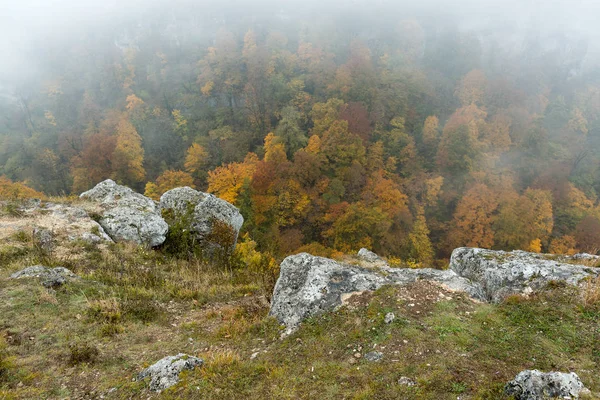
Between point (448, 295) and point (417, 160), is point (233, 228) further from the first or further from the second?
point (417, 160)

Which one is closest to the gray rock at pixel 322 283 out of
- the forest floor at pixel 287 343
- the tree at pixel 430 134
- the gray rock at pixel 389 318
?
the forest floor at pixel 287 343

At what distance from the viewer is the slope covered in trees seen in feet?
130

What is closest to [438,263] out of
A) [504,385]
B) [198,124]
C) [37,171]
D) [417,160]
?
[417,160]

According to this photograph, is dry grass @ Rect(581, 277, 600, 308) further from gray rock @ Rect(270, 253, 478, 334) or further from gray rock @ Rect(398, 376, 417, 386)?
gray rock @ Rect(398, 376, 417, 386)

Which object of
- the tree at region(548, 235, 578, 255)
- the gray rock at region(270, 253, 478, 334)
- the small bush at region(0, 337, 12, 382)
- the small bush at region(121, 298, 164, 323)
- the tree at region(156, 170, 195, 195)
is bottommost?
the tree at region(548, 235, 578, 255)

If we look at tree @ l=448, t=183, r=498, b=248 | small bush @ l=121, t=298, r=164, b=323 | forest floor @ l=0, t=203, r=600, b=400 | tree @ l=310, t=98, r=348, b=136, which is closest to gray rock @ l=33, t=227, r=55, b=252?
forest floor @ l=0, t=203, r=600, b=400

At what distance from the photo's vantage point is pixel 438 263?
39812mm

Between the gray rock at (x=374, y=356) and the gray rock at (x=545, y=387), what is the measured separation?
169cm

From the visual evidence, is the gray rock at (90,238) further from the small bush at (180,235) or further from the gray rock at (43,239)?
the small bush at (180,235)

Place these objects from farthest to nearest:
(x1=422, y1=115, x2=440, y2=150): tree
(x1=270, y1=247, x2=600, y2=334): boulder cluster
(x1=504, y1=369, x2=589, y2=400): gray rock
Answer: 1. (x1=422, y1=115, x2=440, y2=150): tree
2. (x1=270, y1=247, x2=600, y2=334): boulder cluster
3. (x1=504, y1=369, x2=589, y2=400): gray rock

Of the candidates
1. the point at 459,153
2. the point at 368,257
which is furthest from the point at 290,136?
the point at 368,257

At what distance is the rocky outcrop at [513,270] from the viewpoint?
7.09 m

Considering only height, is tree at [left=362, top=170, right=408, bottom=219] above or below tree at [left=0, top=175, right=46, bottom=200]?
below

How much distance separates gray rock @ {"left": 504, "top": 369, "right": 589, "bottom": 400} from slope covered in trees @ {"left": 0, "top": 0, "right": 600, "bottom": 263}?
28724 millimetres
